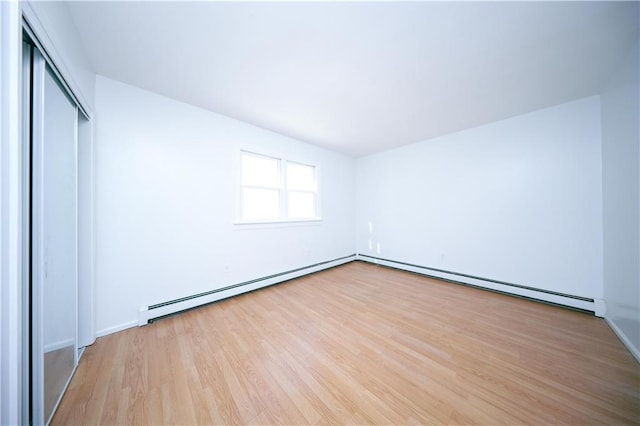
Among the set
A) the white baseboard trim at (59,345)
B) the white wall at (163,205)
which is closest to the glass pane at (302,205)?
the white wall at (163,205)

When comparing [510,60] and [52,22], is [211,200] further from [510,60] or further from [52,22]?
[510,60]

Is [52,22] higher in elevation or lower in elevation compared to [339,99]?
lower

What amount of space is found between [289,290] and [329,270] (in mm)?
1258

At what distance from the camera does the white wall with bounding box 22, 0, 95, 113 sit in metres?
0.98

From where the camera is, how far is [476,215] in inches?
126

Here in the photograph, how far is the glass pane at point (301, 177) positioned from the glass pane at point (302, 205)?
13cm

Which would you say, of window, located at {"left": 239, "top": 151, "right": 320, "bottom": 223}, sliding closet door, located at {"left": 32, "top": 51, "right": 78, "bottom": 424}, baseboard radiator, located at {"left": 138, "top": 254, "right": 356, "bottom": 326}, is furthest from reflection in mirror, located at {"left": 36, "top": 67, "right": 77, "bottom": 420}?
window, located at {"left": 239, "top": 151, "right": 320, "bottom": 223}

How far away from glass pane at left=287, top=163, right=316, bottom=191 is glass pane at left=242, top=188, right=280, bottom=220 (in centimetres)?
39

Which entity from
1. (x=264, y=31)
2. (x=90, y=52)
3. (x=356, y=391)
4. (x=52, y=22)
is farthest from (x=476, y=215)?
(x=90, y=52)

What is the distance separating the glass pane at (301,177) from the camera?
3.66 meters

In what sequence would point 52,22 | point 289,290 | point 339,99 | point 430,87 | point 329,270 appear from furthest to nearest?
point 329,270 < point 289,290 < point 339,99 < point 430,87 < point 52,22

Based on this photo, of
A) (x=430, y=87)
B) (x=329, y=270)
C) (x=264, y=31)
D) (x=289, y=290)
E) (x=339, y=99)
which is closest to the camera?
(x=264, y=31)

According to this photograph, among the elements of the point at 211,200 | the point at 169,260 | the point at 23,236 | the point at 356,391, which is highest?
the point at 211,200

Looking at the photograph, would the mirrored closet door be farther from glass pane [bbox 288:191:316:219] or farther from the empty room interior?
glass pane [bbox 288:191:316:219]
